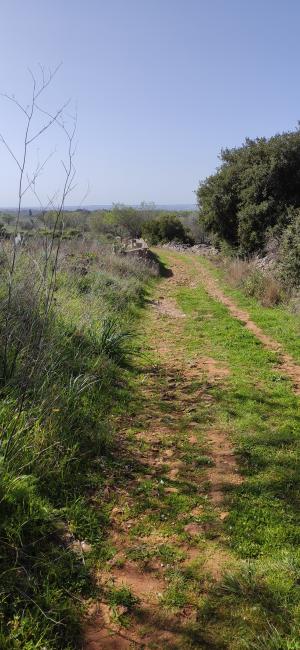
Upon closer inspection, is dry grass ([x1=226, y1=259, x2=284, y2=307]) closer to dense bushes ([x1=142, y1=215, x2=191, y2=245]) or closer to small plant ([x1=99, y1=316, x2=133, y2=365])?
small plant ([x1=99, y1=316, x2=133, y2=365])

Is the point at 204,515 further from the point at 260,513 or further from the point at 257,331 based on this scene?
the point at 257,331

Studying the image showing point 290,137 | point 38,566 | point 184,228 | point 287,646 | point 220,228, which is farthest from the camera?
point 184,228

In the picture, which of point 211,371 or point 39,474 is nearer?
point 39,474

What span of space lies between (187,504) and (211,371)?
10.4 ft

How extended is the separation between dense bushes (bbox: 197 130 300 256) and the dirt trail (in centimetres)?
266

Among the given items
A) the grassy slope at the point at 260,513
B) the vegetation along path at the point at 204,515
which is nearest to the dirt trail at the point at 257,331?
the vegetation along path at the point at 204,515

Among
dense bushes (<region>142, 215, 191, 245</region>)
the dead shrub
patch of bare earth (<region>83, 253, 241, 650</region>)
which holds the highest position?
dense bushes (<region>142, 215, 191, 245</region>)

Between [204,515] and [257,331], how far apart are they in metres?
5.98

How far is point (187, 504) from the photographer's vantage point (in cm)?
340

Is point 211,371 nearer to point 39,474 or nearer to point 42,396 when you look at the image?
point 42,396

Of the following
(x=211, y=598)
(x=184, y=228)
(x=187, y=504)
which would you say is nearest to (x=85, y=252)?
(x=187, y=504)

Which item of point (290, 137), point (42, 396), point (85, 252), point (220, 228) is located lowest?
point (42, 396)

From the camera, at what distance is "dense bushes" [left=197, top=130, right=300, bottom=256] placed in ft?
52.5

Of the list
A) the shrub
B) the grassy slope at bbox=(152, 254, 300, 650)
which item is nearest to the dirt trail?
the grassy slope at bbox=(152, 254, 300, 650)
